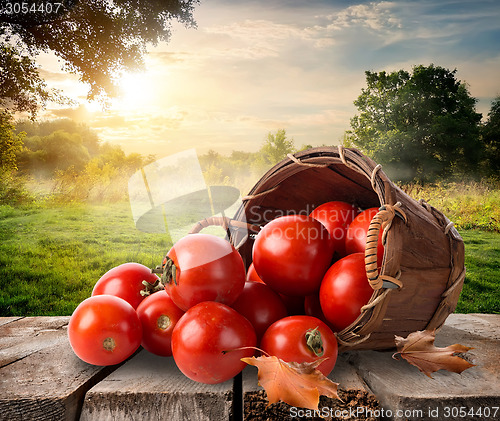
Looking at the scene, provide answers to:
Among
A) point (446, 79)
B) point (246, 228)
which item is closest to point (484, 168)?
point (446, 79)

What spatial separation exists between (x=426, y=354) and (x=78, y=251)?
16.6ft

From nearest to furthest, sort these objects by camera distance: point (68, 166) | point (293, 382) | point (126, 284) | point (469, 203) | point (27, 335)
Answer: point (293, 382), point (126, 284), point (27, 335), point (68, 166), point (469, 203)

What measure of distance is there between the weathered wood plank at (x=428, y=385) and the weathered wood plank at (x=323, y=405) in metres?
0.05

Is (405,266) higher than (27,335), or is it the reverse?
(405,266)

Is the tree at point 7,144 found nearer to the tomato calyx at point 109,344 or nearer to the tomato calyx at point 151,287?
the tomato calyx at point 151,287

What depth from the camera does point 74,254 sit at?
534cm

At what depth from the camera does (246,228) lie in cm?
161

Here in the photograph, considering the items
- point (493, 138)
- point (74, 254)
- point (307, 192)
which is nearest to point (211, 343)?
point (307, 192)

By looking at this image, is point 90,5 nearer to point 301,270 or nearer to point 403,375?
point 301,270

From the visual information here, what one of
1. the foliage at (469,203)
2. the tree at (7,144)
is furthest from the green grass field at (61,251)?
the foliage at (469,203)

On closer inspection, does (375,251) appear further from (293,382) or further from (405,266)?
(293,382)

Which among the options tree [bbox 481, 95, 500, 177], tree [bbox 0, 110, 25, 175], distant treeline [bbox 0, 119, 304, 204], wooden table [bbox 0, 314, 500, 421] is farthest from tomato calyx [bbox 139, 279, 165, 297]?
tree [bbox 481, 95, 500, 177]

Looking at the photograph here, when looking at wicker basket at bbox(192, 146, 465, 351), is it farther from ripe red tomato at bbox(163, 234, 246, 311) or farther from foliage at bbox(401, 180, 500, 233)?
foliage at bbox(401, 180, 500, 233)

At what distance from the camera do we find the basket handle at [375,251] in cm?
103
